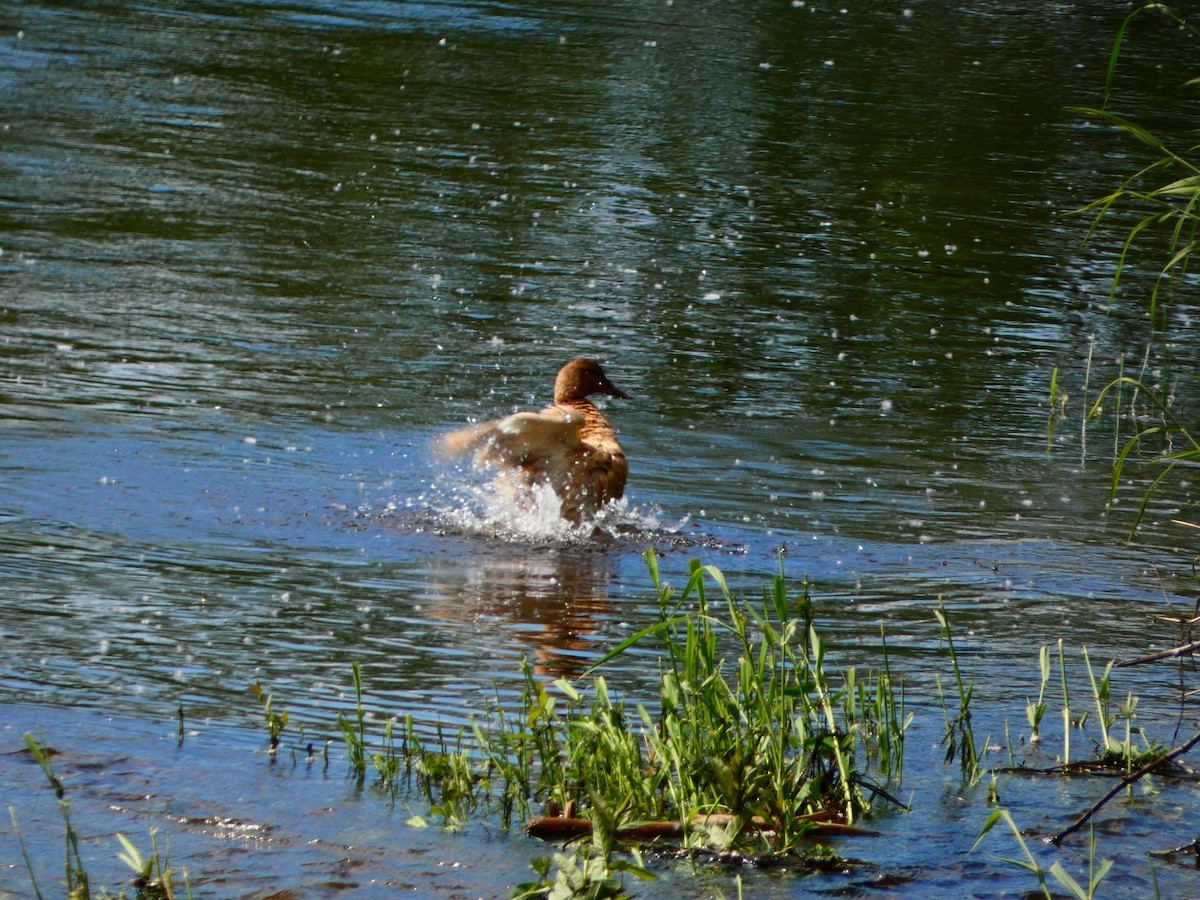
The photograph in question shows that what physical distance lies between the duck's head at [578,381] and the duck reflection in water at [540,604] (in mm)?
1365

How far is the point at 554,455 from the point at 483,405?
156cm

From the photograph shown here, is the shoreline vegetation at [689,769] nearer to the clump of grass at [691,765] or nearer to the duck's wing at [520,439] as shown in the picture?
the clump of grass at [691,765]

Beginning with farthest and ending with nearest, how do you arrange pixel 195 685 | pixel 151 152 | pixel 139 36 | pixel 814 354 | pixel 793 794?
pixel 139 36, pixel 151 152, pixel 814 354, pixel 195 685, pixel 793 794

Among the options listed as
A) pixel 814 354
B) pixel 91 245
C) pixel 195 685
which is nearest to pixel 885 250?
pixel 814 354

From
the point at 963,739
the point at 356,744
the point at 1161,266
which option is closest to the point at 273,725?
the point at 356,744

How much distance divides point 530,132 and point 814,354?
23.8 ft

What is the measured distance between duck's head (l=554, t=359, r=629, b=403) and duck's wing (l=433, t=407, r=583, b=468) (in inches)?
19.7

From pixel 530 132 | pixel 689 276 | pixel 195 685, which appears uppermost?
pixel 530 132

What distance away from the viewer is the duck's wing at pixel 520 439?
824 centimetres

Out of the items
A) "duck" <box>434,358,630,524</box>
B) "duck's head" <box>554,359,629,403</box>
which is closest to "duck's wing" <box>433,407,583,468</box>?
"duck" <box>434,358,630,524</box>

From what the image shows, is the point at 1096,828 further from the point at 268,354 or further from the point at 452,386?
the point at 268,354

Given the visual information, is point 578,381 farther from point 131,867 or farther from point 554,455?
point 131,867

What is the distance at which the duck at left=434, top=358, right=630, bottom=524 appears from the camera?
8258 millimetres

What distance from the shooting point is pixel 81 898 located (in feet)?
12.4
